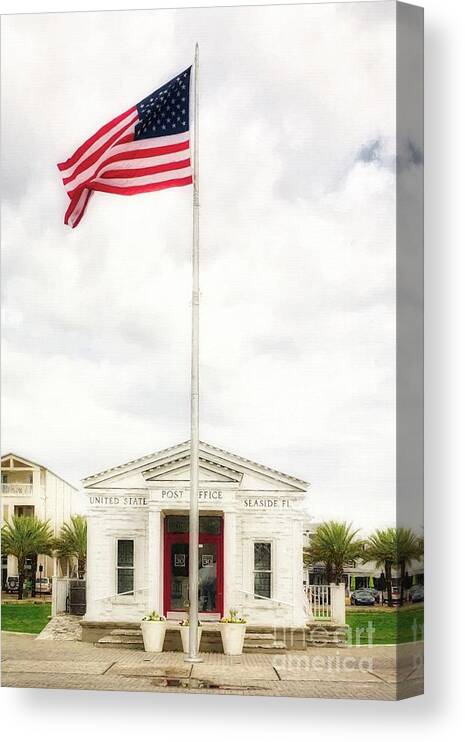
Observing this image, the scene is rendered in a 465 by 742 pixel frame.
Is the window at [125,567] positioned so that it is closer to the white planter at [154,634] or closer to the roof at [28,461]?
the white planter at [154,634]

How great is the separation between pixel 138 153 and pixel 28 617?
563 centimetres

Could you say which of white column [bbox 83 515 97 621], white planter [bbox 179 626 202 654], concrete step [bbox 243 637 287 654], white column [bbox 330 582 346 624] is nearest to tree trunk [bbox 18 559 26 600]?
white column [bbox 83 515 97 621]

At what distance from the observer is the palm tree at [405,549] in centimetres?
1606

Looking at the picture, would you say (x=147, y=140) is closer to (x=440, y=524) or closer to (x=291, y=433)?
(x=291, y=433)

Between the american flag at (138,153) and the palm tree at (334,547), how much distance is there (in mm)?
4338

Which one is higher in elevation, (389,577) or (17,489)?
(17,489)

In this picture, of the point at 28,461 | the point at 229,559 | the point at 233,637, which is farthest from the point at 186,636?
the point at 28,461

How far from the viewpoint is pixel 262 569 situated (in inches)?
657

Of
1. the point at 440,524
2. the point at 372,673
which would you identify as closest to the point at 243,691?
the point at 372,673

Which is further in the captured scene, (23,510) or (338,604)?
(23,510)

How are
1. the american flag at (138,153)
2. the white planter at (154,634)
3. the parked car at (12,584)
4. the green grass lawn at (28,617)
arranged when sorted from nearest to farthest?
the american flag at (138,153)
the white planter at (154,634)
the green grass lawn at (28,617)
the parked car at (12,584)

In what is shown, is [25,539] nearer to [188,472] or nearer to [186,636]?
[188,472]

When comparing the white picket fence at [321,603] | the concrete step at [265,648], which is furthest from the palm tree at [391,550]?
the concrete step at [265,648]

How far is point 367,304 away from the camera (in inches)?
632
